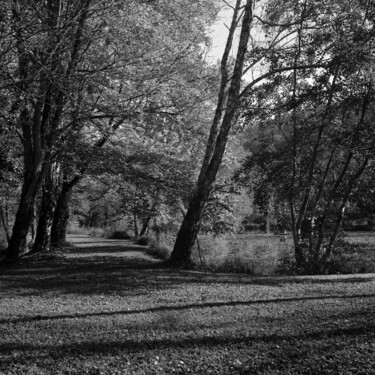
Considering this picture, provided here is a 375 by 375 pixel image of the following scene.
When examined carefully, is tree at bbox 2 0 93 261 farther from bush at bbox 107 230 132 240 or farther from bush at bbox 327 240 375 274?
bush at bbox 107 230 132 240

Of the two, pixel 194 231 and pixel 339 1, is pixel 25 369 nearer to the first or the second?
pixel 194 231

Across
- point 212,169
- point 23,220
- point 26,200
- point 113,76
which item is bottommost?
point 23,220

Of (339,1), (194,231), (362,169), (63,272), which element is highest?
(339,1)

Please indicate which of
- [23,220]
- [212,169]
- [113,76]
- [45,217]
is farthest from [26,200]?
[212,169]

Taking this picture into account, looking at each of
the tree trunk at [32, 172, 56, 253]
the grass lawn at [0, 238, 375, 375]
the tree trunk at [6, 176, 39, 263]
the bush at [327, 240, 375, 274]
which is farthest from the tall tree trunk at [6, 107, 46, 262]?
the bush at [327, 240, 375, 274]

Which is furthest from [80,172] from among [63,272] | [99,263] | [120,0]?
[120,0]

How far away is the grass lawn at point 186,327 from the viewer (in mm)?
4453

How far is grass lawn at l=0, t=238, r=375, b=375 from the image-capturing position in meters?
4.45

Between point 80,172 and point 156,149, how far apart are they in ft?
10.0

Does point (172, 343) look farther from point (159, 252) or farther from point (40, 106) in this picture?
point (159, 252)

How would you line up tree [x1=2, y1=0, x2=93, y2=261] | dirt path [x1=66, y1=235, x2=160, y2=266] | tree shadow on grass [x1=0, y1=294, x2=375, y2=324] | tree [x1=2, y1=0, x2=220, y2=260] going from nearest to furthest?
tree shadow on grass [x1=0, y1=294, x2=375, y2=324]
tree [x1=2, y1=0, x2=93, y2=261]
tree [x1=2, y1=0, x2=220, y2=260]
dirt path [x1=66, y1=235, x2=160, y2=266]

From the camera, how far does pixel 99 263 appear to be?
1336 cm

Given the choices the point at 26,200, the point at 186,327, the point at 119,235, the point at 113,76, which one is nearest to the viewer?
the point at 186,327

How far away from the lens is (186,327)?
5.69m
